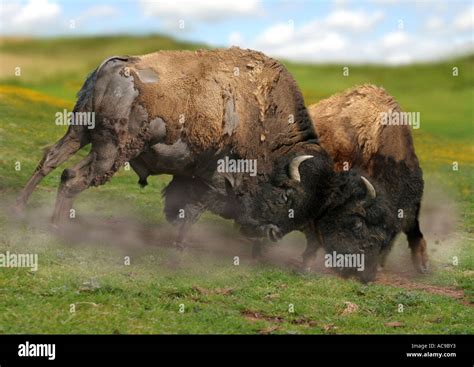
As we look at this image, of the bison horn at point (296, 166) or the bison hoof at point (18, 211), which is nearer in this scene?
the bison hoof at point (18, 211)

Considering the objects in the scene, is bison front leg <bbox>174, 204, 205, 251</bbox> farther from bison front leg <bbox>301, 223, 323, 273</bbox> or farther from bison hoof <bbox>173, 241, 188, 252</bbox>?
bison front leg <bbox>301, 223, 323, 273</bbox>

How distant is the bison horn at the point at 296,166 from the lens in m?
13.2

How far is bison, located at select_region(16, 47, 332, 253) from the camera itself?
12164 millimetres

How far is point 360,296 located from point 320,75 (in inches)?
1387

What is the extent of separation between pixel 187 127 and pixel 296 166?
2107 mm

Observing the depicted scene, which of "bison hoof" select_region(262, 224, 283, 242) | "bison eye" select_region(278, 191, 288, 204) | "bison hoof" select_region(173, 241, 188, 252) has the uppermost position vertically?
"bison eye" select_region(278, 191, 288, 204)

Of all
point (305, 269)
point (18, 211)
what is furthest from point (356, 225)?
point (18, 211)

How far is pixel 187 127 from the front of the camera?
1259 centimetres

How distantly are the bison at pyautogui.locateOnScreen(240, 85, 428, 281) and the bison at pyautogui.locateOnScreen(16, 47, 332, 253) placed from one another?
30cm

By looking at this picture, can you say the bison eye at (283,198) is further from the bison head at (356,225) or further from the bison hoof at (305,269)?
the bison hoof at (305,269)

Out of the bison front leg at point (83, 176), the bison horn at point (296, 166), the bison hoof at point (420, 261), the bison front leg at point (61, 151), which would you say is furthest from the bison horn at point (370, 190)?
the bison front leg at point (61, 151)

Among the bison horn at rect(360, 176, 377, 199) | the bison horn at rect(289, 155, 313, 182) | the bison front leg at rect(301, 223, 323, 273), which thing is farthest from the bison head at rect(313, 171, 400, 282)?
the bison horn at rect(289, 155, 313, 182)

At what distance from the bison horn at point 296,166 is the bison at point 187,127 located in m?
0.05

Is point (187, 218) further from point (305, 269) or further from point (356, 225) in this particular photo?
point (356, 225)
